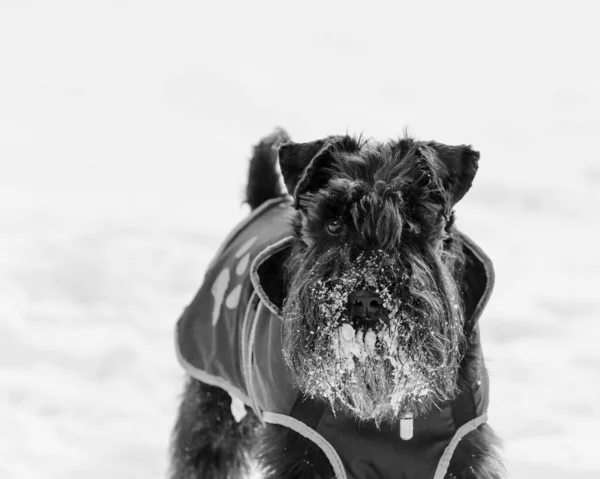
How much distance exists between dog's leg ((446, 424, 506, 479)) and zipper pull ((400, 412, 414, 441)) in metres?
0.22

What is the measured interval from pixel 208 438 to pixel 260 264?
4.01 ft

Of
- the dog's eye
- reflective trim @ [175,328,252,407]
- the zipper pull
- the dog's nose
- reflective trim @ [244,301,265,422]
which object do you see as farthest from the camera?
reflective trim @ [175,328,252,407]

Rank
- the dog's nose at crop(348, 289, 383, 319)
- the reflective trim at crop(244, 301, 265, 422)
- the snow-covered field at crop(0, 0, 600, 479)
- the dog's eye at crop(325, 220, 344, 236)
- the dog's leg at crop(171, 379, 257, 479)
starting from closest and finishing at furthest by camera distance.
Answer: the dog's nose at crop(348, 289, 383, 319) < the dog's eye at crop(325, 220, 344, 236) < the reflective trim at crop(244, 301, 265, 422) < the dog's leg at crop(171, 379, 257, 479) < the snow-covered field at crop(0, 0, 600, 479)

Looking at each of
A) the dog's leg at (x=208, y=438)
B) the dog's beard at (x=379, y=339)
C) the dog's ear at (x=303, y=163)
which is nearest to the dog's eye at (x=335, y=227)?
the dog's beard at (x=379, y=339)

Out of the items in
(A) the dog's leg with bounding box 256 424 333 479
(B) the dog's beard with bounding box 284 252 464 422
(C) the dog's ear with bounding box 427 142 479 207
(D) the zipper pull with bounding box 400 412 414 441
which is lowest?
(A) the dog's leg with bounding box 256 424 333 479

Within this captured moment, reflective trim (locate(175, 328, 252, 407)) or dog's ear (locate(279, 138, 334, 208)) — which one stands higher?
dog's ear (locate(279, 138, 334, 208))

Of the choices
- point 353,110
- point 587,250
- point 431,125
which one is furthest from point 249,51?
point 587,250

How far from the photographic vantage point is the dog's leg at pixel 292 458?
306 centimetres

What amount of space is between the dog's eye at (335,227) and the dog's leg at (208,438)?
151 cm

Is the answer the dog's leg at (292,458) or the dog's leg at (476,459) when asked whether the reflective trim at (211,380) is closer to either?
the dog's leg at (292,458)

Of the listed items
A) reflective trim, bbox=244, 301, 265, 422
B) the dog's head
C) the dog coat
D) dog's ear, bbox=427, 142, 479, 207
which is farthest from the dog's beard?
reflective trim, bbox=244, 301, 265, 422

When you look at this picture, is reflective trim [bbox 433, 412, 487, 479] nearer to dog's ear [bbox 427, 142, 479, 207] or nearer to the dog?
the dog

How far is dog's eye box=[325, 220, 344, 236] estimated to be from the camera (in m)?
2.87

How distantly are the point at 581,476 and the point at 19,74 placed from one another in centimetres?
1046
